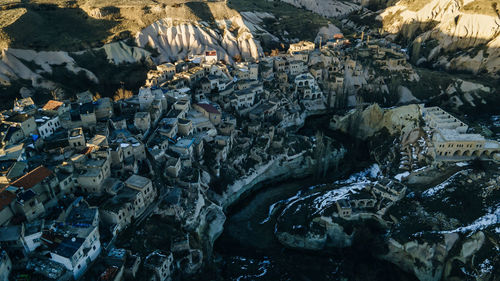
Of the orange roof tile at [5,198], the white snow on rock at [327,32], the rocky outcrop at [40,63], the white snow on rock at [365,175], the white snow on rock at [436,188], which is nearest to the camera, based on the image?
the orange roof tile at [5,198]

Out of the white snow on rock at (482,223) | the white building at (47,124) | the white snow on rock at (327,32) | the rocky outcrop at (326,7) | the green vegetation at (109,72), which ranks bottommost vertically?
the green vegetation at (109,72)

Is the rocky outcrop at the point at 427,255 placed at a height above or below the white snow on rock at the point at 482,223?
below

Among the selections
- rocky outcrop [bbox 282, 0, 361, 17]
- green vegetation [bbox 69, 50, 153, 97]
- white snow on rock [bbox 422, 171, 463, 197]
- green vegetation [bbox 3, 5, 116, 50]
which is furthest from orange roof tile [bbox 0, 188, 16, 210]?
rocky outcrop [bbox 282, 0, 361, 17]

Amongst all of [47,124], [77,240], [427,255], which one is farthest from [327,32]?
[77,240]

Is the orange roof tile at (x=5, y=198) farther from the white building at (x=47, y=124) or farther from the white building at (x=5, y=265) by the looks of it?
the white building at (x=47, y=124)

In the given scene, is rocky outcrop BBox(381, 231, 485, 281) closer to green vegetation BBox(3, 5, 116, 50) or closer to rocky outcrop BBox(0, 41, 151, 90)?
rocky outcrop BBox(0, 41, 151, 90)

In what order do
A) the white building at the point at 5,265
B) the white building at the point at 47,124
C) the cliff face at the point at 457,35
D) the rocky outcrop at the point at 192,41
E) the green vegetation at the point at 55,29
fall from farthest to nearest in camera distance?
1. the rocky outcrop at the point at 192,41
2. the cliff face at the point at 457,35
3. the green vegetation at the point at 55,29
4. the white building at the point at 47,124
5. the white building at the point at 5,265

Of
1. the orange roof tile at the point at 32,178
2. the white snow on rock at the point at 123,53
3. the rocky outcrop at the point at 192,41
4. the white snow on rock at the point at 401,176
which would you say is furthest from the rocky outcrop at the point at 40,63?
the white snow on rock at the point at 401,176
